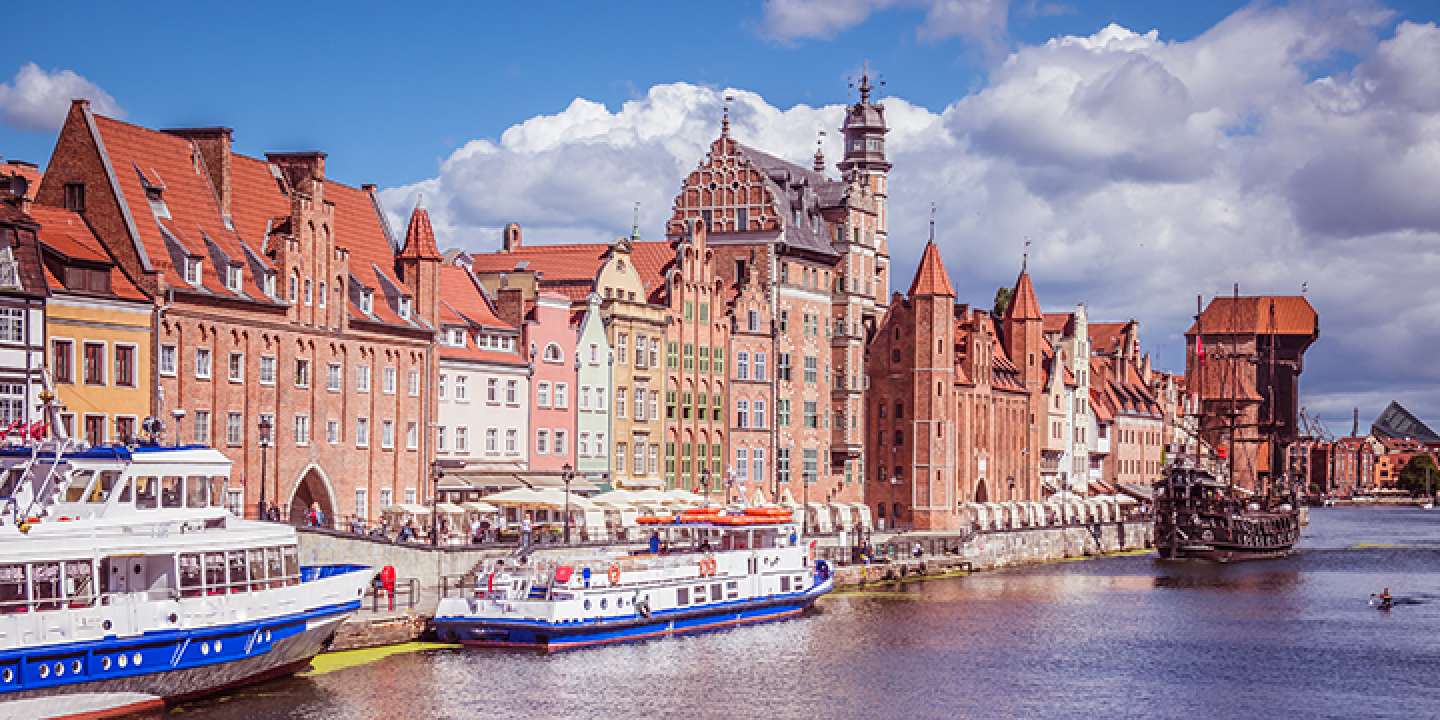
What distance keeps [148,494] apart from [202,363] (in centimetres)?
1974

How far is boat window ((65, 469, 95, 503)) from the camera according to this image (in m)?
51.4

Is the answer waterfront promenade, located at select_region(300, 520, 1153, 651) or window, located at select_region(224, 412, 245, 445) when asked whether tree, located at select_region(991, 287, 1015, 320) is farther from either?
window, located at select_region(224, 412, 245, 445)

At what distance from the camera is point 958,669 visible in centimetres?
6306

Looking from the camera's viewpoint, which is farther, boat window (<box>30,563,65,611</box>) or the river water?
the river water

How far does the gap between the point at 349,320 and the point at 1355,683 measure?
1828 inches

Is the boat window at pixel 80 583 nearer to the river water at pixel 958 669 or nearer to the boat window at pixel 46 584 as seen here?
the boat window at pixel 46 584

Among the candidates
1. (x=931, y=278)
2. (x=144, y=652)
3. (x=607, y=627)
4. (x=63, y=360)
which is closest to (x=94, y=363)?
(x=63, y=360)

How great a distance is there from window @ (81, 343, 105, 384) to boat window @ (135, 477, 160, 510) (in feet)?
47.2

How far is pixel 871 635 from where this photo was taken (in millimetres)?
71375

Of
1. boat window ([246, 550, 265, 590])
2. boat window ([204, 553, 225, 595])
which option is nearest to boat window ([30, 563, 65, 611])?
boat window ([204, 553, 225, 595])

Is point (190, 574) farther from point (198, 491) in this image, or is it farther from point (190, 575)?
point (198, 491)

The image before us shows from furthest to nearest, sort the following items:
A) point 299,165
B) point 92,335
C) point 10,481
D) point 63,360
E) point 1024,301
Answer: point 1024,301 < point 299,165 < point 92,335 < point 63,360 < point 10,481

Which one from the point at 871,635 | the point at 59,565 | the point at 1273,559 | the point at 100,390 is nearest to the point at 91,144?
the point at 100,390

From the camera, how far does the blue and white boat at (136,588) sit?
4656cm
